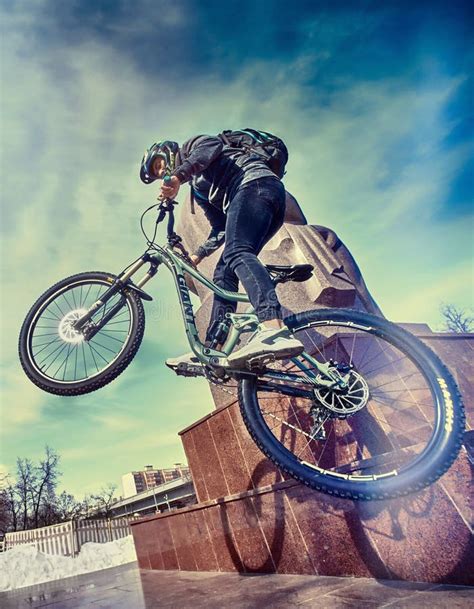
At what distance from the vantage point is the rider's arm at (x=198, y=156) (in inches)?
110

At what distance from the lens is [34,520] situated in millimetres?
39500

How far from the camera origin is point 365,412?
2.86m

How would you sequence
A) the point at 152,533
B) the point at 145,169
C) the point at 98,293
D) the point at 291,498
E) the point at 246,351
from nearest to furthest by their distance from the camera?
the point at 246,351 < the point at 291,498 < the point at 145,169 < the point at 98,293 < the point at 152,533

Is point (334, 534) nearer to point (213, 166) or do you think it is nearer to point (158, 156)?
point (213, 166)

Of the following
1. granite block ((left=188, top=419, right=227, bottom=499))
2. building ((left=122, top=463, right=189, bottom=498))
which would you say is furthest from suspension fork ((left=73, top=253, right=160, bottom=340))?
building ((left=122, top=463, right=189, bottom=498))

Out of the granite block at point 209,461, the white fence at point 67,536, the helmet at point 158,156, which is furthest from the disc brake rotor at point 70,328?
Result: the white fence at point 67,536

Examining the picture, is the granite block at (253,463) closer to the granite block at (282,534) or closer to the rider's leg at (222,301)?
the granite block at (282,534)

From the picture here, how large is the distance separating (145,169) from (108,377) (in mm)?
1967

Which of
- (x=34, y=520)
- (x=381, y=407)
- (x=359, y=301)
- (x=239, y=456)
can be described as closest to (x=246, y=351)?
(x=381, y=407)

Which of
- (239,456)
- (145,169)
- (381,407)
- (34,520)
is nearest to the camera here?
(381,407)

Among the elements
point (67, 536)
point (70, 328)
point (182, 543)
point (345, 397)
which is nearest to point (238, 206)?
point (345, 397)

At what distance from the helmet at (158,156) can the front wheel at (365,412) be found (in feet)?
6.02

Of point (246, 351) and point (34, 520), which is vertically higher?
point (34, 520)

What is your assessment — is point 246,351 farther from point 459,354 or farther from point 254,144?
point 459,354
